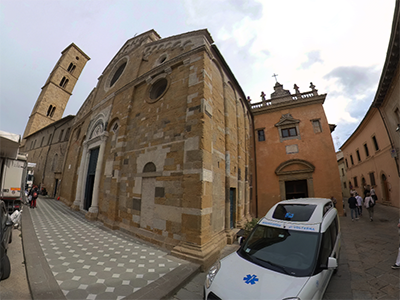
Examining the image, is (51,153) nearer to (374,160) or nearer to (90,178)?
(90,178)

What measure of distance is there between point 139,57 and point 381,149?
63.8 feet

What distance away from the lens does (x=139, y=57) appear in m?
10.1

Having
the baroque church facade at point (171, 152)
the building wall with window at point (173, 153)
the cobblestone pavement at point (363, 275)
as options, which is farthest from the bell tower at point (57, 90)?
the cobblestone pavement at point (363, 275)

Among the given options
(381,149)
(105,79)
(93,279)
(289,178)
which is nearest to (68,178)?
(105,79)

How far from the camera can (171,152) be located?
613cm

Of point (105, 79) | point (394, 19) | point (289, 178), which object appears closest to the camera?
point (394, 19)

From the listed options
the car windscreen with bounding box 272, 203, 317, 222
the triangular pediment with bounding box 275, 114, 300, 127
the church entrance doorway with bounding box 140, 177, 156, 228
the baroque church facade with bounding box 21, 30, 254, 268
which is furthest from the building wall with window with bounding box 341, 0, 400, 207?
the church entrance doorway with bounding box 140, 177, 156, 228

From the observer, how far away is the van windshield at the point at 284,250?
2.56m

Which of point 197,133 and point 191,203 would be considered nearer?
point 191,203

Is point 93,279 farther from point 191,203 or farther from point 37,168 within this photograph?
point 37,168

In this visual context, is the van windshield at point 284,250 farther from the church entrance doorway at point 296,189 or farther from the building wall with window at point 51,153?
the building wall with window at point 51,153

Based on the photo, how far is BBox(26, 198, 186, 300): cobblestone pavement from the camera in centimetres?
321

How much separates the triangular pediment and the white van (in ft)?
35.0

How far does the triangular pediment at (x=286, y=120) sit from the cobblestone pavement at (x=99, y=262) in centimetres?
1217
